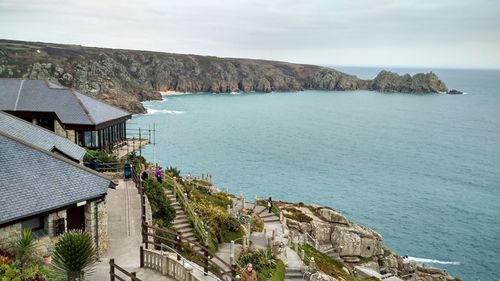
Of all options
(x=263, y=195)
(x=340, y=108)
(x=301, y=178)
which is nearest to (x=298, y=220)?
(x=263, y=195)

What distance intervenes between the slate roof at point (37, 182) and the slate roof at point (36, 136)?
17.7 feet

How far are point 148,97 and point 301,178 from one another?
106835 mm

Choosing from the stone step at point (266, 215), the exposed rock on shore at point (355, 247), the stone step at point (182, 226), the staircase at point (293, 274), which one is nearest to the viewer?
the stone step at point (182, 226)

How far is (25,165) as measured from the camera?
57.4ft

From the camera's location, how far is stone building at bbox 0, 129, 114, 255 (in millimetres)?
15555

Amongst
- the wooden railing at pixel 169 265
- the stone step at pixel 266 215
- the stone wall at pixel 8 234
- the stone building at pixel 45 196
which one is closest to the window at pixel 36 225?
the stone building at pixel 45 196

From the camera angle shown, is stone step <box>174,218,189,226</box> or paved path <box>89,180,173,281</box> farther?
stone step <box>174,218,189,226</box>

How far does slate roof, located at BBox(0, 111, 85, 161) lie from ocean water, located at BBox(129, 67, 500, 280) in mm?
34973

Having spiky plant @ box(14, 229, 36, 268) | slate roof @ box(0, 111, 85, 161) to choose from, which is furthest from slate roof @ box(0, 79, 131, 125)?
spiky plant @ box(14, 229, 36, 268)

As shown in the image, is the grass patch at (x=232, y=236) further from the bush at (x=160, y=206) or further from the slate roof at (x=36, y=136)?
the slate roof at (x=36, y=136)

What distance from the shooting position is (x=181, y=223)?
88.2 feet

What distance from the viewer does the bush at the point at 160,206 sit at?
84.2ft

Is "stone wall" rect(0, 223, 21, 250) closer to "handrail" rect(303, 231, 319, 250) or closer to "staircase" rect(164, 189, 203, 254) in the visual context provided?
"staircase" rect(164, 189, 203, 254)

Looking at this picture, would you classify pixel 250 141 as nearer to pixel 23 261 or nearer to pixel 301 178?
pixel 301 178
